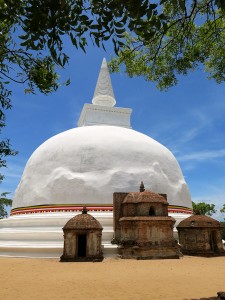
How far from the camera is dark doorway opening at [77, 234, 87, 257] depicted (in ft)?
42.0

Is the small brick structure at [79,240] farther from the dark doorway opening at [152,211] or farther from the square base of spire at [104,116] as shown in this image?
the square base of spire at [104,116]

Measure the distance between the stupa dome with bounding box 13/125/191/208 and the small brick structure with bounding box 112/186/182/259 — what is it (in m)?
1.50

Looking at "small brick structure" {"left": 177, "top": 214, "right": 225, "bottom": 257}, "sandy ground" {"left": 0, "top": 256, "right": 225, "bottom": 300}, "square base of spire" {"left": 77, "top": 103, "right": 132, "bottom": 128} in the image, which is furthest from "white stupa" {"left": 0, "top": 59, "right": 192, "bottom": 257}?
"sandy ground" {"left": 0, "top": 256, "right": 225, "bottom": 300}

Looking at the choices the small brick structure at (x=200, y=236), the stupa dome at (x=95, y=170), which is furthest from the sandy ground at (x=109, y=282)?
the stupa dome at (x=95, y=170)

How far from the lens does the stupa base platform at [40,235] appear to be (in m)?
12.9

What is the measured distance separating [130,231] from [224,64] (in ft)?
27.7

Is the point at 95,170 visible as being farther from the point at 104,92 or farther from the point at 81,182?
the point at 104,92

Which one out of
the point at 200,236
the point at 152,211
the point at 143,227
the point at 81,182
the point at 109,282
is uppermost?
the point at 81,182

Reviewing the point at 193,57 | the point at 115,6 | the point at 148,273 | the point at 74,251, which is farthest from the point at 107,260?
the point at 115,6

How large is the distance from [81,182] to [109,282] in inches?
330

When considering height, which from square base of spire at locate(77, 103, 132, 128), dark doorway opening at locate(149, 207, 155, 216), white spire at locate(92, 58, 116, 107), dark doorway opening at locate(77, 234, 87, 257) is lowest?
dark doorway opening at locate(77, 234, 87, 257)

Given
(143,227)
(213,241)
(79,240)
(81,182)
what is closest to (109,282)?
(143,227)

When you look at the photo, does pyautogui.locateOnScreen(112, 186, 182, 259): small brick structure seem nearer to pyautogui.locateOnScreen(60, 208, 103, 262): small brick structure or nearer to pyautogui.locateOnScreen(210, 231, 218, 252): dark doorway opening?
pyautogui.locateOnScreen(60, 208, 103, 262): small brick structure

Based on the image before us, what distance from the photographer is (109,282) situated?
7.36m
